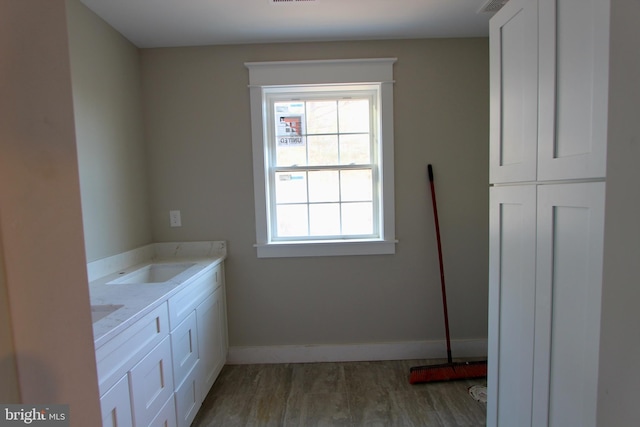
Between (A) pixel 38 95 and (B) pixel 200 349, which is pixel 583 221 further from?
(B) pixel 200 349

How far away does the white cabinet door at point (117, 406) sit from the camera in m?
1.00

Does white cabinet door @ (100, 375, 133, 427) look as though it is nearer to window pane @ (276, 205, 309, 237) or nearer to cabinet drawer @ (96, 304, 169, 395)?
cabinet drawer @ (96, 304, 169, 395)

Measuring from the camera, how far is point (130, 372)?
1142mm

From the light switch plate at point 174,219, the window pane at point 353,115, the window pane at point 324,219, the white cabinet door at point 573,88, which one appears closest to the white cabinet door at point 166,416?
the light switch plate at point 174,219

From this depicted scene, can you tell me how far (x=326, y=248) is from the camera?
92.7 inches

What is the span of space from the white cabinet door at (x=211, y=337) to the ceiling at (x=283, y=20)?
70.8 inches

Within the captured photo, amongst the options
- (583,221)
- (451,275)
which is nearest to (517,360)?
(583,221)

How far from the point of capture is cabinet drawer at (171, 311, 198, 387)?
1527 mm

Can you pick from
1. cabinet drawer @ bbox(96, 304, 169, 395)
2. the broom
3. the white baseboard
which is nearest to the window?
the white baseboard

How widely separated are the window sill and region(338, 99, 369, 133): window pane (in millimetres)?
893

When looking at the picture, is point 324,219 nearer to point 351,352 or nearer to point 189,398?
point 351,352

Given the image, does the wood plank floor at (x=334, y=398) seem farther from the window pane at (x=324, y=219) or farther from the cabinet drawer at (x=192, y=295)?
the window pane at (x=324, y=219)

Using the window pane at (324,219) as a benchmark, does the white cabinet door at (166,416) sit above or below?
below

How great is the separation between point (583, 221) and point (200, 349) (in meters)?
1.95
